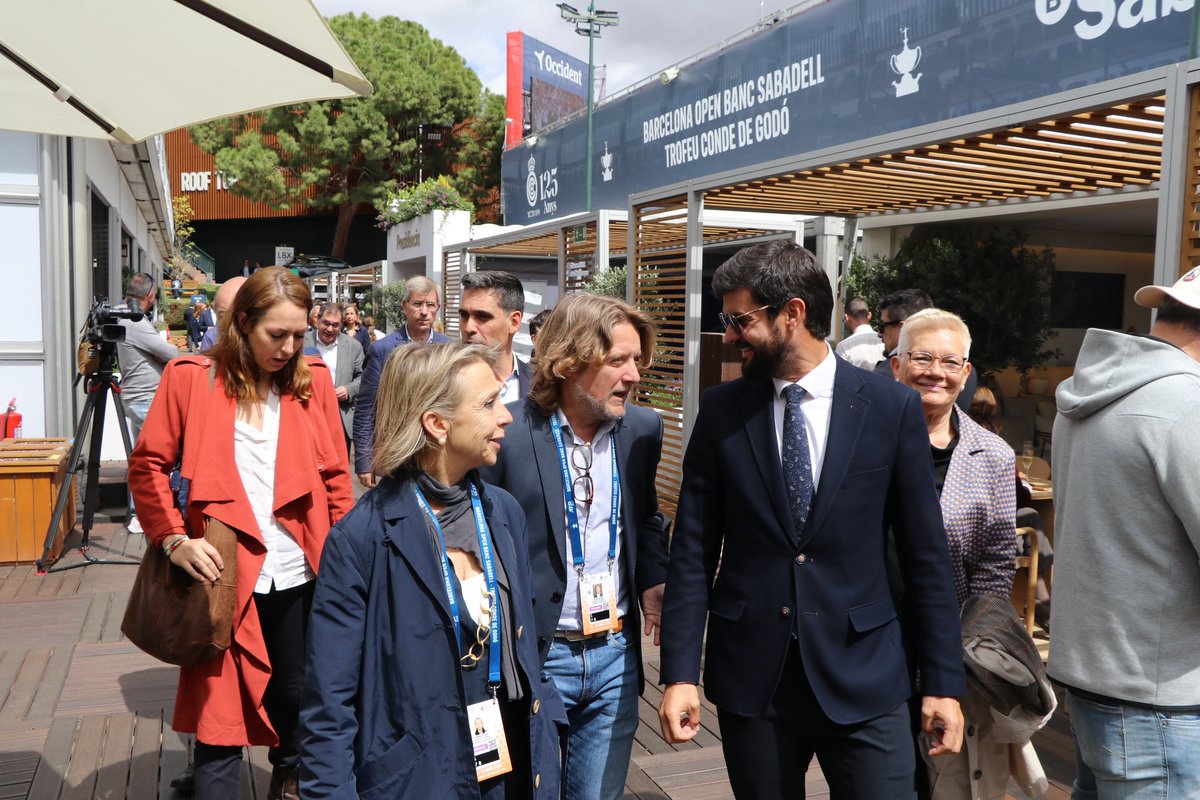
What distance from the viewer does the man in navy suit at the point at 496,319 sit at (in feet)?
12.1

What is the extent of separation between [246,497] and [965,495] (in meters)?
1.98

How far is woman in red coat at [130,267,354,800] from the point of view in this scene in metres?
2.75

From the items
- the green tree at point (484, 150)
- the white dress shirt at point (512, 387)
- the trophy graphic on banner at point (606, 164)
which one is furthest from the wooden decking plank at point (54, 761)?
the green tree at point (484, 150)

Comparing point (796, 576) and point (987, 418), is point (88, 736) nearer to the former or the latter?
point (796, 576)

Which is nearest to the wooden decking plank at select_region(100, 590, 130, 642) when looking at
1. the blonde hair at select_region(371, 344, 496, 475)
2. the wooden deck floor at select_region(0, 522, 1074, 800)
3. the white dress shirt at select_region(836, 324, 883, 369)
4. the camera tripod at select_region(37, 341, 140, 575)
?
the wooden deck floor at select_region(0, 522, 1074, 800)

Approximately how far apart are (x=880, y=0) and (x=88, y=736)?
9321 millimetres

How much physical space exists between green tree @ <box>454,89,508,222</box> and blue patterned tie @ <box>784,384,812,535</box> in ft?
121

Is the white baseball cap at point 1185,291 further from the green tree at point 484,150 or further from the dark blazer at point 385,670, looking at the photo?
the green tree at point 484,150

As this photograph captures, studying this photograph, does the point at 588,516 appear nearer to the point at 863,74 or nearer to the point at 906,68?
the point at 906,68

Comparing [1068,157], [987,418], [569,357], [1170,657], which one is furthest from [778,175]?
[1170,657]

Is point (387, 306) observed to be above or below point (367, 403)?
above

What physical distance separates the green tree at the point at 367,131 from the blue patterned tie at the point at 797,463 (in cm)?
3804

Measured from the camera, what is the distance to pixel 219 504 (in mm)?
2740

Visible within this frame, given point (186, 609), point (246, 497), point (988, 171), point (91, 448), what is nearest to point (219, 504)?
point (246, 497)
